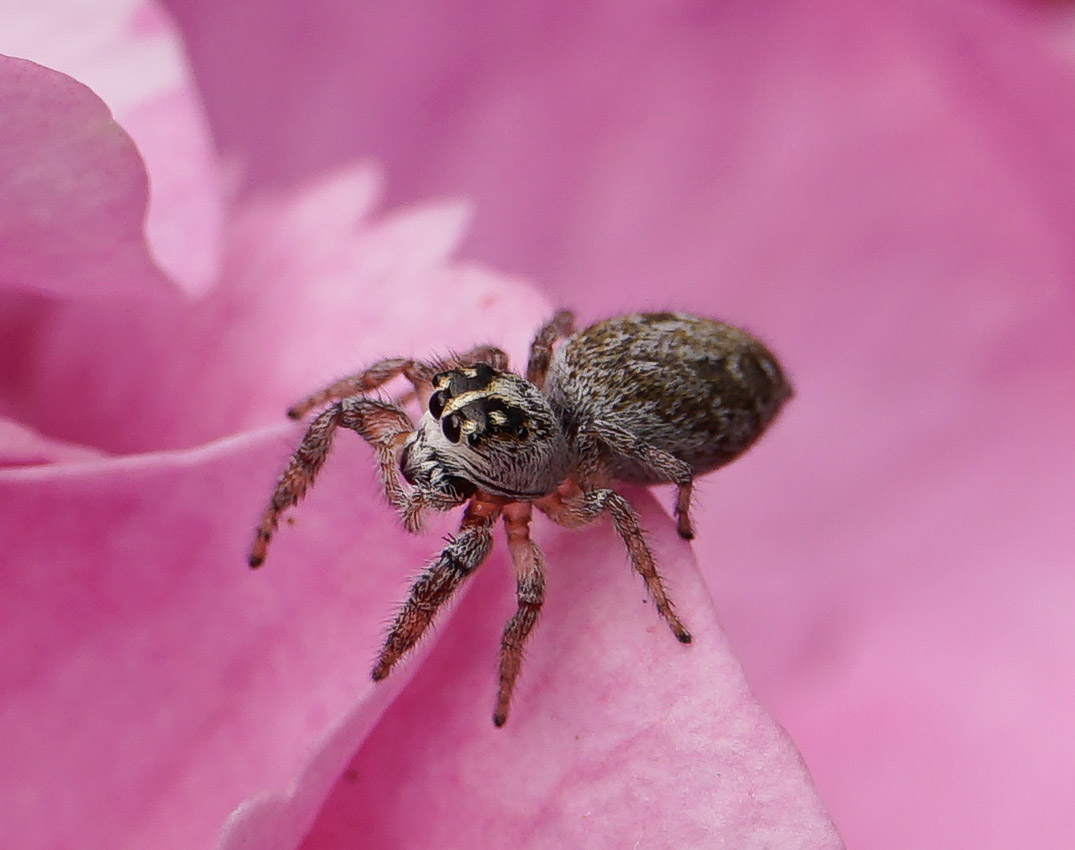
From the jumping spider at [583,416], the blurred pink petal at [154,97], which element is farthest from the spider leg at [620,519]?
the blurred pink petal at [154,97]

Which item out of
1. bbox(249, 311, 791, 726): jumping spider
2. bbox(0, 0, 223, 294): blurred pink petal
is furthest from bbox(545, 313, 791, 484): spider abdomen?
bbox(0, 0, 223, 294): blurred pink petal

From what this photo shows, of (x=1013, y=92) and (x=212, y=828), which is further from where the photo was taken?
(x=1013, y=92)

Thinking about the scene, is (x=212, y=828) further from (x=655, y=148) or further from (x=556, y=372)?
(x=655, y=148)

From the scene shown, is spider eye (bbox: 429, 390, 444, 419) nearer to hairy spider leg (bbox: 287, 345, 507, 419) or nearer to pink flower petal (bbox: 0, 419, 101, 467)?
hairy spider leg (bbox: 287, 345, 507, 419)

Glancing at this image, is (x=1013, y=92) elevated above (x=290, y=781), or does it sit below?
above

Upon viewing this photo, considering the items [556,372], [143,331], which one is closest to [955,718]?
[556,372]

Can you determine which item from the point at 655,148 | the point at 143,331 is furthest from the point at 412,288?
the point at 655,148

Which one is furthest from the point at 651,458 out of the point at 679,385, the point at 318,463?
the point at 318,463

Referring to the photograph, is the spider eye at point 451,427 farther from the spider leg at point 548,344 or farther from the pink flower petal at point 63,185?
the pink flower petal at point 63,185
